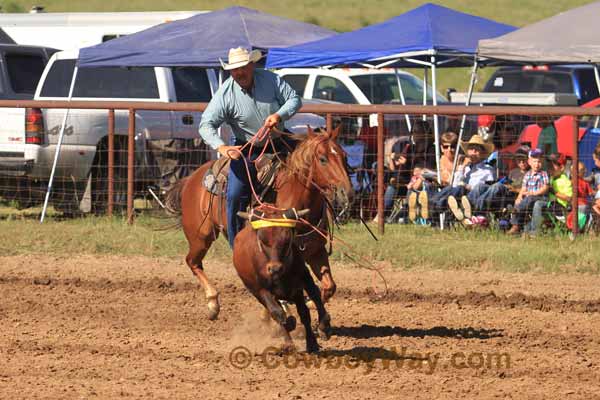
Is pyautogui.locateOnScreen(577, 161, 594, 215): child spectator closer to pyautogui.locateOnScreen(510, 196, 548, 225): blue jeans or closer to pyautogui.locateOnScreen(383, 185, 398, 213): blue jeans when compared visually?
pyautogui.locateOnScreen(510, 196, 548, 225): blue jeans

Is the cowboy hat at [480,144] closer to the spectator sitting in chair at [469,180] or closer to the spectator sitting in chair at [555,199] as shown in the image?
the spectator sitting in chair at [469,180]

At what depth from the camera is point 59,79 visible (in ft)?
54.0

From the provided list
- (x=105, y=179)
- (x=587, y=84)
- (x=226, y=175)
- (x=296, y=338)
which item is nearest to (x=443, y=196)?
(x=105, y=179)

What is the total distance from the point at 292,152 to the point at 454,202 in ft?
19.2

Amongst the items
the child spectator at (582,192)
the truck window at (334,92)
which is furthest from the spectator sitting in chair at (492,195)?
the truck window at (334,92)

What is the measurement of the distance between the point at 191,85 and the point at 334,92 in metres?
3.05

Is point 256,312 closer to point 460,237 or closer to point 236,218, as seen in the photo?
point 236,218

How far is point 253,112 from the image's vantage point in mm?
8344

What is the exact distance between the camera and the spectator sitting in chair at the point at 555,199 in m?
12.8

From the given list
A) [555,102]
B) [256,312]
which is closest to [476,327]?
[256,312]

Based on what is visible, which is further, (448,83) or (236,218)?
(448,83)

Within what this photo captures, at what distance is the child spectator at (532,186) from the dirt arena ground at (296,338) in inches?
69.1

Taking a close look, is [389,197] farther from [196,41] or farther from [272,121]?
[272,121]

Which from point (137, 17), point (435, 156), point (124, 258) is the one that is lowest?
point (124, 258)
